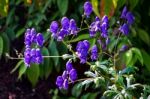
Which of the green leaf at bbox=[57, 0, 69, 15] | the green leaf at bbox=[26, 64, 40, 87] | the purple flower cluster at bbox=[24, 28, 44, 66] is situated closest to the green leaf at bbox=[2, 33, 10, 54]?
the green leaf at bbox=[26, 64, 40, 87]

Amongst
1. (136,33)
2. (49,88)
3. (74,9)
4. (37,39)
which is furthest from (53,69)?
(37,39)

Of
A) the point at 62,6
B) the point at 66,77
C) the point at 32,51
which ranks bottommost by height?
the point at 66,77

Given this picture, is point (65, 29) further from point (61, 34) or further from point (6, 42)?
point (6, 42)

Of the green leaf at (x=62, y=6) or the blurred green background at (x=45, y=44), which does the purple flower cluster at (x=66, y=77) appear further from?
the green leaf at (x=62, y=6)

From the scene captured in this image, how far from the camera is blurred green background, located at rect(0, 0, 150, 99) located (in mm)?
3498

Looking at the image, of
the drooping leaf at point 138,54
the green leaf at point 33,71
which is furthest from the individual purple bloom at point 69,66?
the green leaf at point 33,71

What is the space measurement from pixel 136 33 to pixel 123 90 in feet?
3.99

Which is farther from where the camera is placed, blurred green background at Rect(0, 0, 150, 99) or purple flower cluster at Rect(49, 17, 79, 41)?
blurred green background at Rect(0, 0, 150, 99)

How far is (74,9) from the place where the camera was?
379 centimetres

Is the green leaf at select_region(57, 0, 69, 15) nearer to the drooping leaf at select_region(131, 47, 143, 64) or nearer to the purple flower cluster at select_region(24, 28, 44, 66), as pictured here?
the drooping leaf at select_region(131, 47, 143, 64)

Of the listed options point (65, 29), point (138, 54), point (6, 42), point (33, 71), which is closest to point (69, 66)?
point (65, 29)

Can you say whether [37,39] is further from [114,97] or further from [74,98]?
[74,98]

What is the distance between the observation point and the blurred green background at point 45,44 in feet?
11.5

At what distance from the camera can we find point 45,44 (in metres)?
3.65
